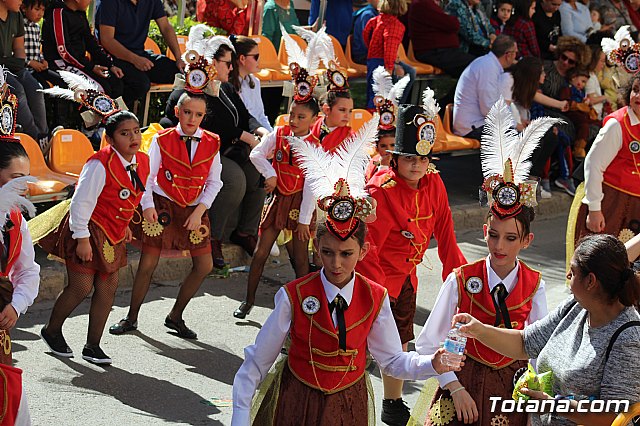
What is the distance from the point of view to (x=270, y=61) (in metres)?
12.6

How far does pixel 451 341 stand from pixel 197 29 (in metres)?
5.33

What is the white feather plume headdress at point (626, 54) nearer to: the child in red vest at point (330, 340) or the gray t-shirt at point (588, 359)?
the child in red vest at point (330, 340)

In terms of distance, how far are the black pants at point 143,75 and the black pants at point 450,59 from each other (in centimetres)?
413

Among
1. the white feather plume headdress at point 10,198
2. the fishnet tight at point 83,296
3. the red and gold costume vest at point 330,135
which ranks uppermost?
the white feather plume headdress at point 10,198

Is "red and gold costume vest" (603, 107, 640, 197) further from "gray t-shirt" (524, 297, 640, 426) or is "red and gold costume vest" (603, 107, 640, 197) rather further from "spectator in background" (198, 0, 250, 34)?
"spectator in background" (198, 0, 250, 34)

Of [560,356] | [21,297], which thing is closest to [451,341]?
[560,356]

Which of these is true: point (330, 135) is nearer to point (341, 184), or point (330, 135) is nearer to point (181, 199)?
point (181, 199)

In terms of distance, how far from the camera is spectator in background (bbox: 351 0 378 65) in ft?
43.7

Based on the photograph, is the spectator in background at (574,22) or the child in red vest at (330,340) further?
the spectator in background at (574,22)

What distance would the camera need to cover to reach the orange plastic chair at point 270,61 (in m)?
12.2

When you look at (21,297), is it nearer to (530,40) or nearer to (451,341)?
(451,341)

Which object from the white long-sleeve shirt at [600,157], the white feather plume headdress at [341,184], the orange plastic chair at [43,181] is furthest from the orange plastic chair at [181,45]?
the white feather plume headdress at [341,184]

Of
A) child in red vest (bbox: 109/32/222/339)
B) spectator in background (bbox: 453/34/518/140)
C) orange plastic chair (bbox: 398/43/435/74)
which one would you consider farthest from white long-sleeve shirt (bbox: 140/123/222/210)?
orange plastic chair (bbox: 398/43/435/74)

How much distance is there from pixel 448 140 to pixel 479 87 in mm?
705
